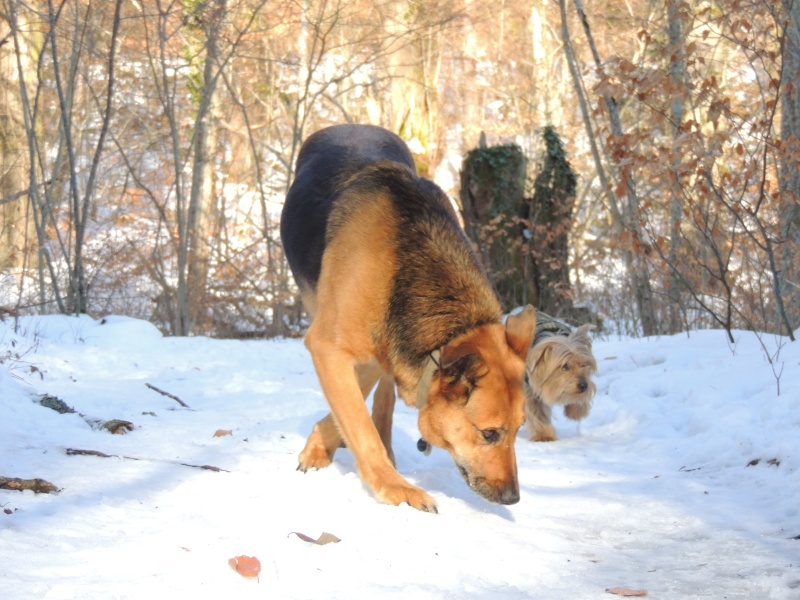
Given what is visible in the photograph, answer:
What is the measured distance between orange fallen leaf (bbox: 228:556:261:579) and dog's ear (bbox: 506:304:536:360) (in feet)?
5.46

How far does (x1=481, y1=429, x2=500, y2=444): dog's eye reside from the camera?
3670mm

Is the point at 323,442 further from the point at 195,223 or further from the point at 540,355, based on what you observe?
the point at 195,223

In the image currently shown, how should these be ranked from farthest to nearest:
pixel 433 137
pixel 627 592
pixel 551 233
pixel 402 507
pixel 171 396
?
1. pixel 433 137
2. pixel 551 233
3. pixel 171 396
4. pixel 402 507
5. pixel 627 592

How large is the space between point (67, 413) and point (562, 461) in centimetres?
335

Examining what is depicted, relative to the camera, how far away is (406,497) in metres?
3.81

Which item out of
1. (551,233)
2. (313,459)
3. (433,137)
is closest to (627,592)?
(313,459)

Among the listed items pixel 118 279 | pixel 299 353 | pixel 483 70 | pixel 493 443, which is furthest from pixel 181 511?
pixel 483 70

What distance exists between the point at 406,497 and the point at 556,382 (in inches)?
120

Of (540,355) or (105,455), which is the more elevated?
(540,355)

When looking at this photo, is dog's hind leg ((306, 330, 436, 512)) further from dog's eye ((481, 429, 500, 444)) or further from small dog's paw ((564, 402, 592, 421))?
small dog's paw ((564, 402, 592, 421))

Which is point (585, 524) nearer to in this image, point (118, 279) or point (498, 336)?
point (498, 336)

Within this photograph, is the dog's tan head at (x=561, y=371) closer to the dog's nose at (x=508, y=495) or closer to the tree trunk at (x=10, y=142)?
the dog's nose at (x=508, y=495)

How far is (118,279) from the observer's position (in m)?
16.5

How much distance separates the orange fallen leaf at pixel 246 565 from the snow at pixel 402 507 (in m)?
0.03
